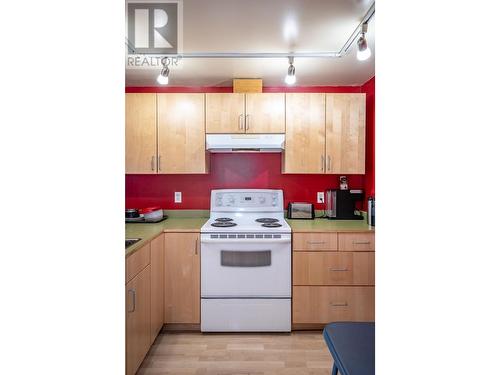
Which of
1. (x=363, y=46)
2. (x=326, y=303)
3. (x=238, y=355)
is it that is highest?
(x=363, y=46)

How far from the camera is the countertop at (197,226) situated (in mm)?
2676

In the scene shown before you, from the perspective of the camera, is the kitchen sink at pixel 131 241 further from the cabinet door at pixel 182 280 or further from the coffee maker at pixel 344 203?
the coffee maker at pixel 344 203

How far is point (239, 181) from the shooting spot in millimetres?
3539

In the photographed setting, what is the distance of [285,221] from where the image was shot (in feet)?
10.6

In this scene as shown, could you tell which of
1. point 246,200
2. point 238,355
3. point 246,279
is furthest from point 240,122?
point 238,355

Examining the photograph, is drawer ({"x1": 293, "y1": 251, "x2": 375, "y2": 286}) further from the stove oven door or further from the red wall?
the red wall

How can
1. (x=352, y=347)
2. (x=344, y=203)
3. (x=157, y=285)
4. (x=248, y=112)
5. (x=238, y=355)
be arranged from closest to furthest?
(x=352, y=347)
(x=238, y=355)
(x=157, y=285)
(x=248, y=112)
(x=344, y=203)

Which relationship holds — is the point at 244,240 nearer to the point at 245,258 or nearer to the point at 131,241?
the point at 245,258

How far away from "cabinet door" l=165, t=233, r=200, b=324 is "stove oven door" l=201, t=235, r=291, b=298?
0.13 metres

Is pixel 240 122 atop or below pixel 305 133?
atop

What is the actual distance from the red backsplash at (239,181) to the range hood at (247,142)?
0.37m

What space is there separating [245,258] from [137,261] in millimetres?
956

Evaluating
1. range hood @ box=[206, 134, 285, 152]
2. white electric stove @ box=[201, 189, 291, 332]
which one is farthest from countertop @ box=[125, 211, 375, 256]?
range hood @ box=[206, 134, 285, 152]

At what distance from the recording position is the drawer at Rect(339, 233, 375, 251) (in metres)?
2.81
